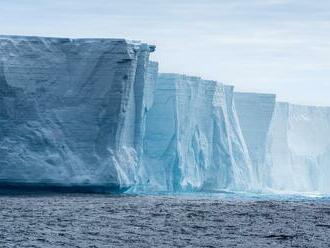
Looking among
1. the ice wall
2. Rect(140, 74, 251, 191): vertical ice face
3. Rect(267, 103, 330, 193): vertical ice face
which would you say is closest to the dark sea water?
the ice wall

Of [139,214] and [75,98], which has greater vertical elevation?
[75,98]

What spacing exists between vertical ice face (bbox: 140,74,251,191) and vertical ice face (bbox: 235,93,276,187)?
1.91 metres

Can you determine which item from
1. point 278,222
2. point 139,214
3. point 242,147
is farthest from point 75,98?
point 242,147

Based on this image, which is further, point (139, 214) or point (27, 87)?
point (27, 87)

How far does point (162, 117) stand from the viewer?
1099 inches

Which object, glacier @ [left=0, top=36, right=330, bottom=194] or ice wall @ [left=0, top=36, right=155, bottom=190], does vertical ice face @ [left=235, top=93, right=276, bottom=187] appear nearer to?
glacier @ [left=0, top=36, right=330, bottom=194]

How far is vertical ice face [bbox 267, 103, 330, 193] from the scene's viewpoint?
37469 millimetres

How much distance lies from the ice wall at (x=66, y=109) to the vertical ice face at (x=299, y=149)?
1611 cm

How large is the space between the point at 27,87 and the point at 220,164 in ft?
36.0

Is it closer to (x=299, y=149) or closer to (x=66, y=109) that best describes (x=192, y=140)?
(x=66, y=109)

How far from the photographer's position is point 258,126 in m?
33.8

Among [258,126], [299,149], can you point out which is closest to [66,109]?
[258,126]

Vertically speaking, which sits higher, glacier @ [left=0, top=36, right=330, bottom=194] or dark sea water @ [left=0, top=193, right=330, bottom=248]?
glacier @ [left=0, top=36, right=330, bottom=194]

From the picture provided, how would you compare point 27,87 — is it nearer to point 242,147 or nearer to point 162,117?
point 162,117
